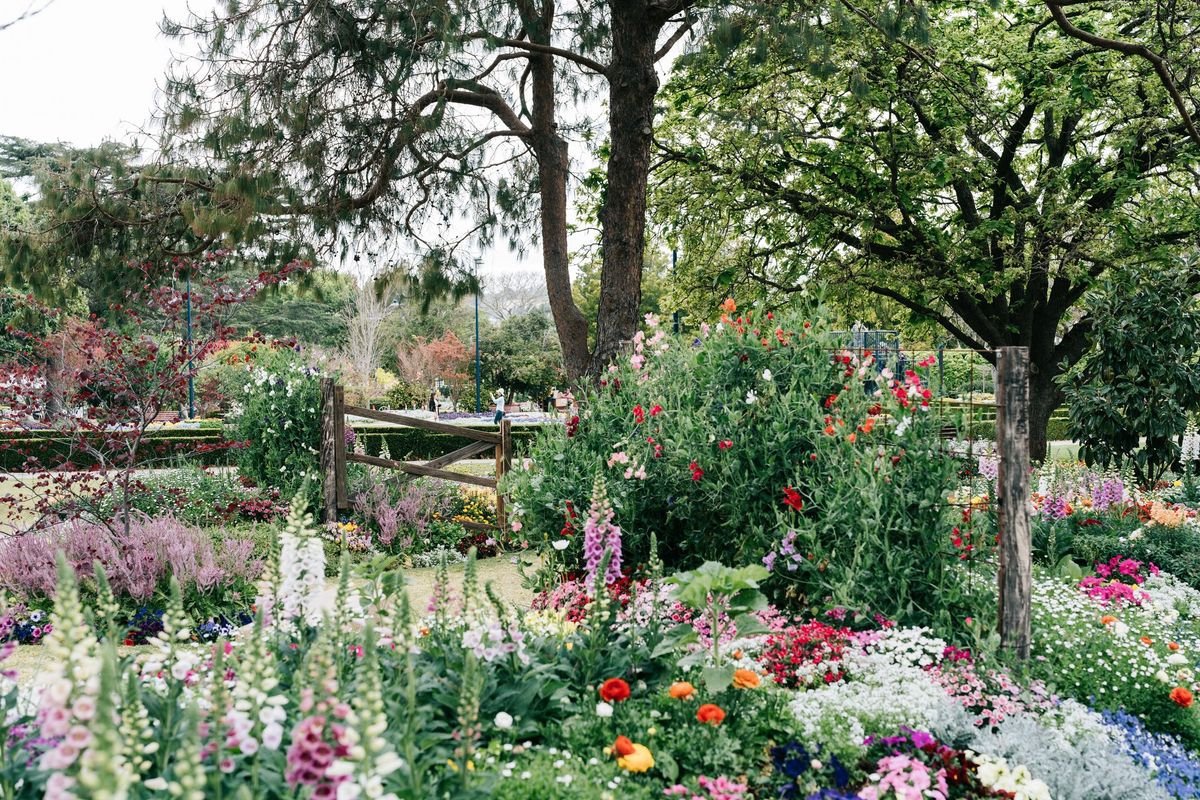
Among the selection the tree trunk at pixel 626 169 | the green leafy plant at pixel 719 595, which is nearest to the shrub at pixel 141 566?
the green leafy plant at pixel 719 595

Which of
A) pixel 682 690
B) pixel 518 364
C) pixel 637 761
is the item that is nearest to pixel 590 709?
pixel 682 690

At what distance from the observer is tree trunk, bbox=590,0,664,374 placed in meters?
7.93

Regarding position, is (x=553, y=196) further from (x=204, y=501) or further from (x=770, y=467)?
(x=770, y=467)

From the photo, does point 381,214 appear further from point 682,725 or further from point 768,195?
point 682,725

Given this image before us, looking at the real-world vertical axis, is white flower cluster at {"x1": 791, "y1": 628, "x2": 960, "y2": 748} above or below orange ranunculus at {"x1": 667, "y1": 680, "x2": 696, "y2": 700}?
below

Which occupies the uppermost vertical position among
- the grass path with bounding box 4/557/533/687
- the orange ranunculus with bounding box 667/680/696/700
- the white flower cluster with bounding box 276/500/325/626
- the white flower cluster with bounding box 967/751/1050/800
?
the white flower cluster with bounding box 276/500/325/626

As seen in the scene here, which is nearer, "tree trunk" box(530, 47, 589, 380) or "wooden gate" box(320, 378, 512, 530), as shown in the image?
"wooden gate" box(320, 378, 512, 530)

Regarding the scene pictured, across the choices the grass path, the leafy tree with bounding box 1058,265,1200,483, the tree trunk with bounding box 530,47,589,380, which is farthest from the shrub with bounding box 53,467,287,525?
the leafy tree with bounding box 1058,265,1200,483

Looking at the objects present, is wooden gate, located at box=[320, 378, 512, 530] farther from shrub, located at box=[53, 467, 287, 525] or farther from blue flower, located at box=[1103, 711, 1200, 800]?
blue flower, located at box=[1103, 711, 1200, 800]

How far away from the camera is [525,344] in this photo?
105 ft

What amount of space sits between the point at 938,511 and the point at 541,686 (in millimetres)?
2161

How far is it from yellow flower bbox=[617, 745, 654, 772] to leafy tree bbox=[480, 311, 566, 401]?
2775 cm

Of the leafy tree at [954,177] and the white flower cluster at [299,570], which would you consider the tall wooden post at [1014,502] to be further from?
the leafy tree at [954,177]

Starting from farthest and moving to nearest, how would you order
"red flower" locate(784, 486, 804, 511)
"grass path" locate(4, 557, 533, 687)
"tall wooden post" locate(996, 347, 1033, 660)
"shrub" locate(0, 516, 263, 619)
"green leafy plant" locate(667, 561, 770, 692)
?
"shrub" locate(0, 516, 263, 619) < "grass path" locate(4, 557, 533, 687) < "red flower" locate(784, 486, 804, 511) < "tall wooden post" locate(996, 347, 1033, 660) < "green leafy plant" locate(667, 561, 770, 692)
